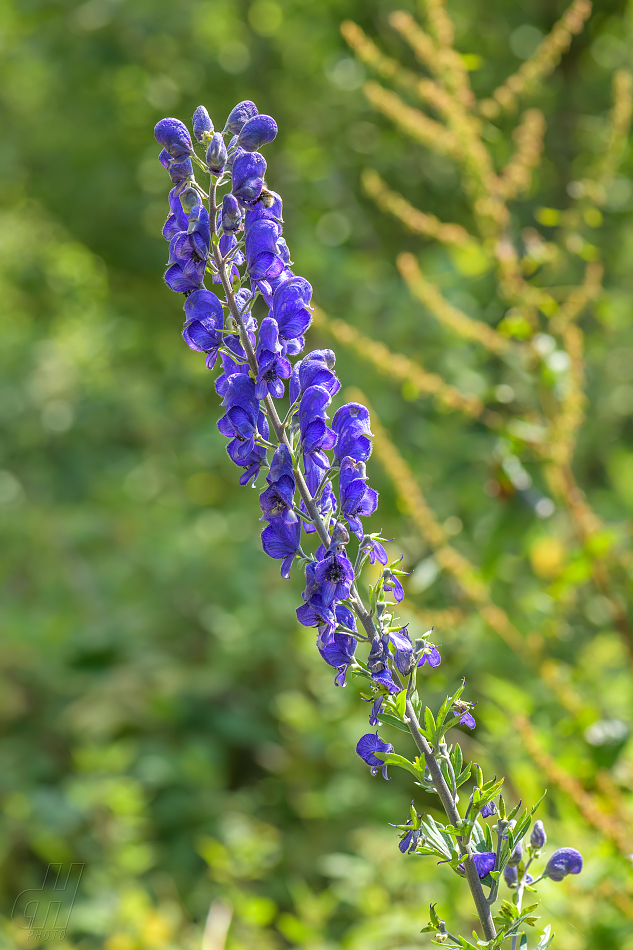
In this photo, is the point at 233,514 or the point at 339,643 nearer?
the point at 339,643

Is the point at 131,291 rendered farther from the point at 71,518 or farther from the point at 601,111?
the point at 601,111

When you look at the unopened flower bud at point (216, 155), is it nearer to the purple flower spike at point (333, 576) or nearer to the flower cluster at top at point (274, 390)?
the flower cluster at top at point (274, 390)

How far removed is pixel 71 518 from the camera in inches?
135

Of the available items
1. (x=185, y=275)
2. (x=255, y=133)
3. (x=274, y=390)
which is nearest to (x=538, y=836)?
(x=274, y=390)

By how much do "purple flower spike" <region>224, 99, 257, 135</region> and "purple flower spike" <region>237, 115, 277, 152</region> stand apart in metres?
0.03

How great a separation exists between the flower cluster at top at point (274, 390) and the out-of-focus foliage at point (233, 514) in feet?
2.53

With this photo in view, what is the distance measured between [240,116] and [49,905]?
1867 mm

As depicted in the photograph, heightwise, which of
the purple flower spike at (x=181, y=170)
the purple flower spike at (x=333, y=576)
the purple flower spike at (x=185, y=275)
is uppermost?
the purple flower spike at (x=181, y=170)

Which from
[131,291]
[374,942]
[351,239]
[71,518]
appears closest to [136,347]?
[131,291]

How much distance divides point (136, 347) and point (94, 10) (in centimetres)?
151

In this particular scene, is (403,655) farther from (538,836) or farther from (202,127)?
(202,127)

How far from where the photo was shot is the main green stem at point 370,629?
2.25ft

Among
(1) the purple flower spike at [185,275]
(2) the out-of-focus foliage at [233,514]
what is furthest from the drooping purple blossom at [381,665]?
A: (2) the out-of-focus foliage at [233,514]

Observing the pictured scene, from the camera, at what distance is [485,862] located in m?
0.72
